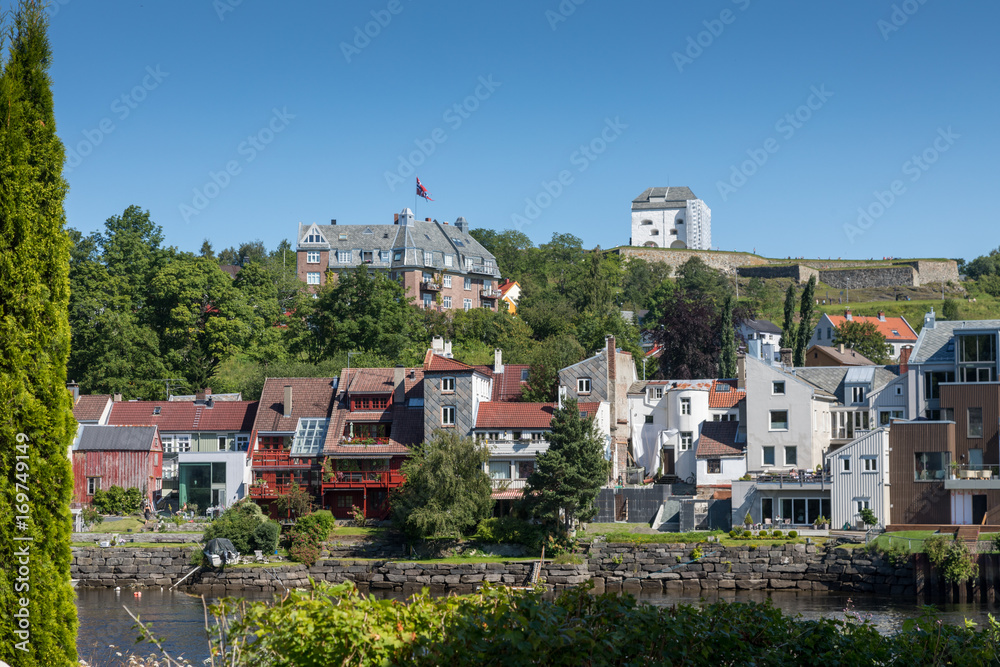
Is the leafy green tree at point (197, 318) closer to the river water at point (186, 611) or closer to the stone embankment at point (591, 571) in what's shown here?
the stone embankment at point (591, 571)

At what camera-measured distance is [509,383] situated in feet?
220

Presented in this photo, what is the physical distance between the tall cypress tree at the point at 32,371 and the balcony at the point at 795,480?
44.3 metres

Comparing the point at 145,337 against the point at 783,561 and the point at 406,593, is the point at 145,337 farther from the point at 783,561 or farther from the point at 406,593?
the point at 783,561

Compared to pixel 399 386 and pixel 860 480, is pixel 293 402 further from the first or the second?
pixel 860 480

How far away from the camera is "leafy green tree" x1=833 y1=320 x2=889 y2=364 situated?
300 ft

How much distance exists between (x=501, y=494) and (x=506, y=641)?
46211 millimetres

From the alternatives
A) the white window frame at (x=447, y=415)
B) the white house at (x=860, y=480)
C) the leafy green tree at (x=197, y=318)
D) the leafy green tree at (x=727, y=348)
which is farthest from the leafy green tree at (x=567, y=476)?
the leafy green tree at (x=197, y=318)

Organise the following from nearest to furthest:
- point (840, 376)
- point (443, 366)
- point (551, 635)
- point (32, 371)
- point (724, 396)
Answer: point (551, 635)
point (32, 371)
point (443, 366)
point (840, 376)
point (724, 396)

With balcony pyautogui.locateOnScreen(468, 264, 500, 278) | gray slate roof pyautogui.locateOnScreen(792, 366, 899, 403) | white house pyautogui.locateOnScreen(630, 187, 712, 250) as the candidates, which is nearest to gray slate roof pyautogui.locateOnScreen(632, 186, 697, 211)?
white house pyautogui.locateOnScreen(630, 187, 712, 250)

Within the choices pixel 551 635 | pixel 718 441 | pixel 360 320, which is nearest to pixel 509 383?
pixel 718 441

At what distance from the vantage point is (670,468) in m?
65.7

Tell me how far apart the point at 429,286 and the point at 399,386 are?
41055 millimetres

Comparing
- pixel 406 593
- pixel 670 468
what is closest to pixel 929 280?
pixel 670 468

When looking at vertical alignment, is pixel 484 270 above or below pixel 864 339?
above
